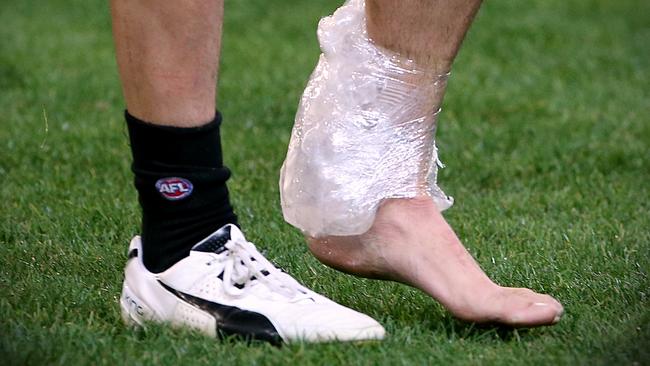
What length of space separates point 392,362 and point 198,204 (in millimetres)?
404

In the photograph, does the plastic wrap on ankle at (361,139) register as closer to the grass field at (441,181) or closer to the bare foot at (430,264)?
the bare foot at (430,264)

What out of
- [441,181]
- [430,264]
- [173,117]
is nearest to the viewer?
[173,117]

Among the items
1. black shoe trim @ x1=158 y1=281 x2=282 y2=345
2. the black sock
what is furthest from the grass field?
the black sock

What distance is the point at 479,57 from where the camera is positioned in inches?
219

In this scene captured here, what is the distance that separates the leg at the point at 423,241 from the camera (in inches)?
73.0

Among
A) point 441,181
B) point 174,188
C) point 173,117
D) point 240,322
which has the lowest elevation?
point 441,181

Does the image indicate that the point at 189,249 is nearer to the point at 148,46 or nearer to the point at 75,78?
the point at 148,46

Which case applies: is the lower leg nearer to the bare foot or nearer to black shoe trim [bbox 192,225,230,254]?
black shoe trim [bbox 192,225,230,254]

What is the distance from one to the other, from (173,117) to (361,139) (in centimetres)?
38

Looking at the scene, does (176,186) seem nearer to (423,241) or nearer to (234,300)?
(234,300)

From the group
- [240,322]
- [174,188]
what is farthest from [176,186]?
[240,322]

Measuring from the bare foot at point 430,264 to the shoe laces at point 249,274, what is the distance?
0.19m

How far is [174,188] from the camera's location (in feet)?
5.93

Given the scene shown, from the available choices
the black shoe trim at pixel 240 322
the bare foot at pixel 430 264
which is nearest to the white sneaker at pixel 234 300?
the black shoe trim at pixel 240 322
